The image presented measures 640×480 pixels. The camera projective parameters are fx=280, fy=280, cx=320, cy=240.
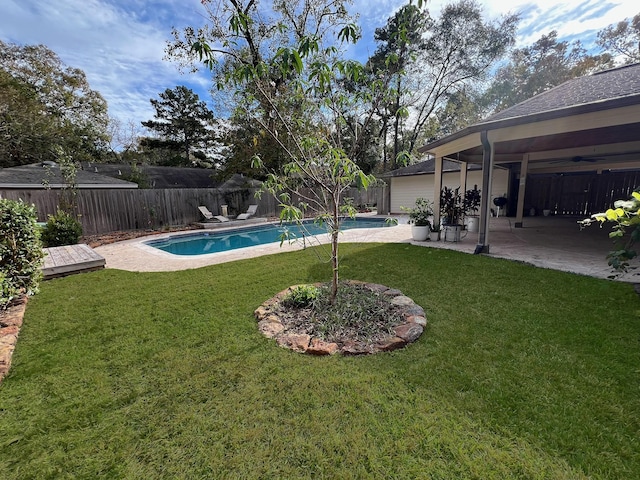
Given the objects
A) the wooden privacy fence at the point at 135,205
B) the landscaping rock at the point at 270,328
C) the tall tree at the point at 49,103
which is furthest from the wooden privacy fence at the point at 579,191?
the tall tree at the point at 49,103

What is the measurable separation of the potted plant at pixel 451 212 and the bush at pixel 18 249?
27.9 feet

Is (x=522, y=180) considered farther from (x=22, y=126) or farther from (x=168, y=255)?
(x=22, y=126)

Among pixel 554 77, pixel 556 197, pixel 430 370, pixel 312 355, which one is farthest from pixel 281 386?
pixel 554 77

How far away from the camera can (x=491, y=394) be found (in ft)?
6.87

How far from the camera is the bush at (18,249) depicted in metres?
3.76

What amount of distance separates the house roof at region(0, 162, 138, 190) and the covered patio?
44.3 feet

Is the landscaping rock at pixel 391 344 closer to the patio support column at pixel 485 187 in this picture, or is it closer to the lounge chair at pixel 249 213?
the patio support column at pixel 485 187

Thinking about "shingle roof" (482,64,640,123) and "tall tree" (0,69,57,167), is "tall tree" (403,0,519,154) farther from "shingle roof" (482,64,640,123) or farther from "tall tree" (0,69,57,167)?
"tall tree" (0,69,57,167)

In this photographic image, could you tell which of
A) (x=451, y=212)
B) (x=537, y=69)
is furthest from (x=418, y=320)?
(x=537, y=69)

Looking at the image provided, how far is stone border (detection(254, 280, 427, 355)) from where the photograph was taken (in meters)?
2.72

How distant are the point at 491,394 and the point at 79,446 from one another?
2813 mm

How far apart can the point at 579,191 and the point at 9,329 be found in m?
18.5

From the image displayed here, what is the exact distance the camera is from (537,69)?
76.7 ft

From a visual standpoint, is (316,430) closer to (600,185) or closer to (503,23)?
(600,185)
